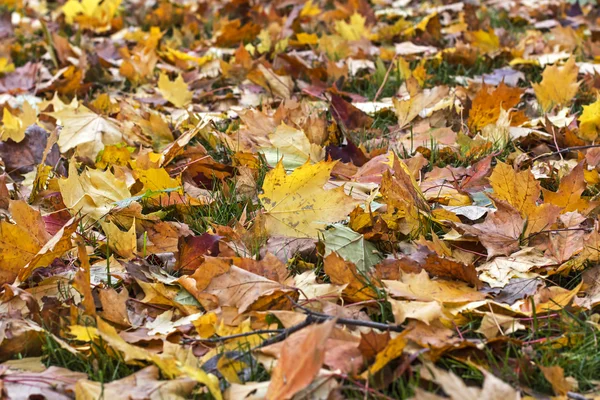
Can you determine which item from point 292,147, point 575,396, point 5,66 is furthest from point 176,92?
point 575,396

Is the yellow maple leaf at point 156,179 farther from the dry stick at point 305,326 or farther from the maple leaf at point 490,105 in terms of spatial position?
the maple leaf at point 490,105

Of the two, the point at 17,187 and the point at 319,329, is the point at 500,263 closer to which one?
the point at 319,329

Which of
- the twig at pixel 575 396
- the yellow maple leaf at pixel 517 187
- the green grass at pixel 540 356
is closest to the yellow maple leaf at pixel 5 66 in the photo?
the yellow maple leaf at pixel 517 187

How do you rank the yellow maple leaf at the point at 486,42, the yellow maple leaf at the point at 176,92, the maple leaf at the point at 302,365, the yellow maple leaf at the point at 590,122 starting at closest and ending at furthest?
the maple leaf at the point at 302,365 → the yellow maple leaf at the point at 590,122 → the yellow maple leaf at the point at 176,92 → the yellow maple leaf at the point at 486,42

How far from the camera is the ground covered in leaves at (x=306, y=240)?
4.25 feet

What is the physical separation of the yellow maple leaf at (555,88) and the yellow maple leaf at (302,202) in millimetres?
1258

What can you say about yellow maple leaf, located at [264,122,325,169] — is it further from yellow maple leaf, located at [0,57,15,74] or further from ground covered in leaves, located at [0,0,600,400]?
yellow maple leaf, located at [0,57,15,74]

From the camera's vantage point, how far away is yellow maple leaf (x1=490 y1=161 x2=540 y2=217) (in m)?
1.70

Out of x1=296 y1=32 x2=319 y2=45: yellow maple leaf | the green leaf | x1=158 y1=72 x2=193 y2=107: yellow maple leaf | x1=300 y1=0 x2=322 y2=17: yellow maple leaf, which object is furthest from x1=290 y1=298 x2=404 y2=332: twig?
x1=300 y1=0 x2=322 y2=17: yellow maple leaf

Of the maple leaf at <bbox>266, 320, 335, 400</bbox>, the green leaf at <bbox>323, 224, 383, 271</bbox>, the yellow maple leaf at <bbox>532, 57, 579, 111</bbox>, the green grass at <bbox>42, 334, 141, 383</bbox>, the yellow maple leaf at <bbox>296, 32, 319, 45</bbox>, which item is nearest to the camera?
the maple leaf at <bbox>266, 320, 335, 400</bbox>

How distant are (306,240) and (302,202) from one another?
3.8 inches

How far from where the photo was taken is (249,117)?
2.36 m

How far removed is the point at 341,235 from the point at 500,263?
380 mm

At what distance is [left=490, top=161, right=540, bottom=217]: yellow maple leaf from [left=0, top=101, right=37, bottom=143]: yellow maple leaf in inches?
62.8
